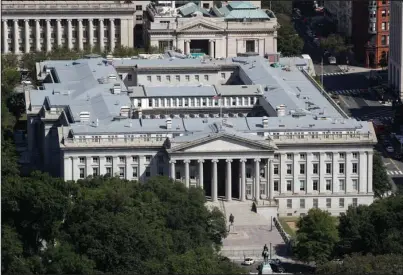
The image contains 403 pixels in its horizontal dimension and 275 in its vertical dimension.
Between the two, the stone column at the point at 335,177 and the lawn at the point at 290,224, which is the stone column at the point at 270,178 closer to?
the lawn at the point at 290,224

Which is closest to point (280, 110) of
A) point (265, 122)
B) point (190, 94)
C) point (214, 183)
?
point (265, 122)

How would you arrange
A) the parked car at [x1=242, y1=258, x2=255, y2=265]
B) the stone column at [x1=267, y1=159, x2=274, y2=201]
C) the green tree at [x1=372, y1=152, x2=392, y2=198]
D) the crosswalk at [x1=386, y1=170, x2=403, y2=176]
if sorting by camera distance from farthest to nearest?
the crosswalk at [x1=386, y1=170, x2=403, y2=176] → the green tree at [x1=372, y1=152, x2=392, y2=198] → the stone column at [x1=267, y1=159, x2=274, y2=201] → the parked car at [x1=242, y1=258, x2=255, y2=265]

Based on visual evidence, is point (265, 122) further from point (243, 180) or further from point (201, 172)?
point (201, 172)

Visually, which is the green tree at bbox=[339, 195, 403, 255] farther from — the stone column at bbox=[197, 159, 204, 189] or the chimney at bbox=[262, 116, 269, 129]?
the chimney at bbox=[262, 116, 269, 129]

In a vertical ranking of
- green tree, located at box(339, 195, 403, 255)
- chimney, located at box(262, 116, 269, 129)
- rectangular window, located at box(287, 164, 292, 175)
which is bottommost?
rectangular window, located at box(287, 164, 292, 175)

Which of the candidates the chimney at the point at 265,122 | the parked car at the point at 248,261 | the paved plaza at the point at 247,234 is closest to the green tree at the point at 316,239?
the parked car at the point at 248,261

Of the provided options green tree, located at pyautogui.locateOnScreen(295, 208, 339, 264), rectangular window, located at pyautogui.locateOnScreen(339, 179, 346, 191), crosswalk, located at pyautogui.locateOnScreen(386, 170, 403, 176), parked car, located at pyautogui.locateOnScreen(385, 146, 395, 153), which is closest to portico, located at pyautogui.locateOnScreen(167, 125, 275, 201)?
rectangular window, located at pyautogui.locateOnScreen(339, 179, 346, 191)

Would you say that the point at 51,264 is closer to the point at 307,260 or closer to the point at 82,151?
the point at 307,260
